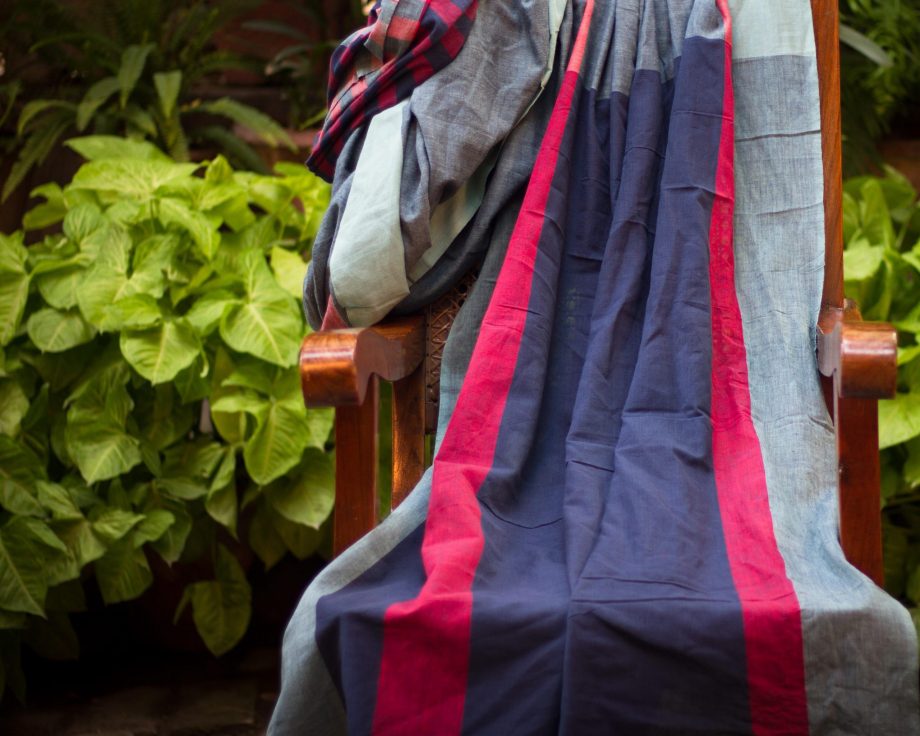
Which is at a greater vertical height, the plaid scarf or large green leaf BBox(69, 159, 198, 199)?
the plaid scarf

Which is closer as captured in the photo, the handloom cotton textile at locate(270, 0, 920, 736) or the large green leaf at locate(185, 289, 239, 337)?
the handloom cotton textile at locate(270, 0, 920, 736)

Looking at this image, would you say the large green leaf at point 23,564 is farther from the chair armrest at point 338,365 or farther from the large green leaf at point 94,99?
the large green leaf at point 94,99

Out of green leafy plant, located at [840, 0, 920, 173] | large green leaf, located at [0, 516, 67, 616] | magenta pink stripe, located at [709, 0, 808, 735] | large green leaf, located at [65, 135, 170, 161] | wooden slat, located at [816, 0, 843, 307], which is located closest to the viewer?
magenta pink stripe, located at [709, 0, 808, 735]

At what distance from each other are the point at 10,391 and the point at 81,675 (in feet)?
2.08

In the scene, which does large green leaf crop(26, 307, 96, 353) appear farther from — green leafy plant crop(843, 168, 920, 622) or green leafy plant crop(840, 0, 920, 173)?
green leafy plant crop(840, 0, 920, 173)

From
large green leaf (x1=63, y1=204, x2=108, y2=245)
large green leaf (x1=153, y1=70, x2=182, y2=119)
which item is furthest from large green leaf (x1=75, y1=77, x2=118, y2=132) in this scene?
large green leaf (x1=63, y1=204, x2=108, y2=245)

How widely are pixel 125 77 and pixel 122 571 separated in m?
1.38

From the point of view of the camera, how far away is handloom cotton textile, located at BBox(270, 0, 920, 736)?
89cm

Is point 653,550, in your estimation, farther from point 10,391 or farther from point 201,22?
point 201,22

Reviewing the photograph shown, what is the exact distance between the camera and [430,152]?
1.23 metres

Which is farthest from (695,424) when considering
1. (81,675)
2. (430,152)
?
(81,675)

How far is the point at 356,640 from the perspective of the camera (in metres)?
0.91

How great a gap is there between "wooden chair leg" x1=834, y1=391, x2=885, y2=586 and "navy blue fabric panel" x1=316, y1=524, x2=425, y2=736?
463 millimetres

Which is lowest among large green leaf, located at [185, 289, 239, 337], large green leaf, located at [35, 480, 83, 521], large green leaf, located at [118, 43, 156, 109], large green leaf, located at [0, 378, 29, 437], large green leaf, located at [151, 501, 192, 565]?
large green leaf, located at [151, 501, 192, 565]
